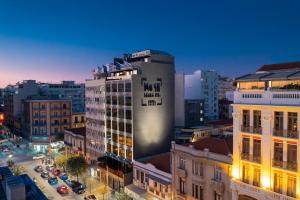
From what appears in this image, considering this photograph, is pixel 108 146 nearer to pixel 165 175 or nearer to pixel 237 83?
pixel 165 175

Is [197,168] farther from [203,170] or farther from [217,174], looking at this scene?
[217,174]

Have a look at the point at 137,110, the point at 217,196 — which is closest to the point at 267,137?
the point at 217,196

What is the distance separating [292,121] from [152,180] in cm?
2946

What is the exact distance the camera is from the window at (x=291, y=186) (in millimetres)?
26891

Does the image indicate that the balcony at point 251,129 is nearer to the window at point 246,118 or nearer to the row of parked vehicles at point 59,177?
the window at point 246,118

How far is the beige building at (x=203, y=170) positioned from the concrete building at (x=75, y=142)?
48729 mm

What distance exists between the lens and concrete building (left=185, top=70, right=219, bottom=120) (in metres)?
111

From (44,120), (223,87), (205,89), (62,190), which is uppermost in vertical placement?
(223,87)

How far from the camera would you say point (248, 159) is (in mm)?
30734

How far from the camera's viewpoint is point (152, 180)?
48531 millimetres

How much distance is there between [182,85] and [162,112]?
1862cm

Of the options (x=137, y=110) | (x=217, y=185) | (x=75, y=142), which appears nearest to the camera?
(x=217, y=185)

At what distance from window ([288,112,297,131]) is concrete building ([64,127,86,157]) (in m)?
68.3

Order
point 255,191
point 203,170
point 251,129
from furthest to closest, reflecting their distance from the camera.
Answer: point 203,170 → point 251,129 → point 255,191
